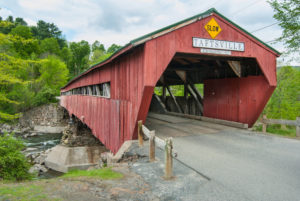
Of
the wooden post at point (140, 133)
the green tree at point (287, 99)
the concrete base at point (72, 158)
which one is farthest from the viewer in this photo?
the green tree at point (287, 99)

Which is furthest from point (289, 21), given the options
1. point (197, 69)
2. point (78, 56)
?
point (78, 56)

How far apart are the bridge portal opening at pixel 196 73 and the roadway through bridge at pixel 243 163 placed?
9.31ft

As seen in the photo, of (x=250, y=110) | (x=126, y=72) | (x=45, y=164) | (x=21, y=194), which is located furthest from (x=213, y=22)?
(x=45, y=164)

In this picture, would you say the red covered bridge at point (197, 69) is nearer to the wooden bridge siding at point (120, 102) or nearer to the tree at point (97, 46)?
the wooden bridge siding at point (120, 102)

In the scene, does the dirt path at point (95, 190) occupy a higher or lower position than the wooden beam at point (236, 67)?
lower

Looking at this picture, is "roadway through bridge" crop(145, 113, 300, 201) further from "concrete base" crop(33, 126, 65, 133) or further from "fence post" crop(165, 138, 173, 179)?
"concrete base" crop(33, 126, 65, 133)

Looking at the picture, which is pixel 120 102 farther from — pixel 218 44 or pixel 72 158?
pixel 72 158

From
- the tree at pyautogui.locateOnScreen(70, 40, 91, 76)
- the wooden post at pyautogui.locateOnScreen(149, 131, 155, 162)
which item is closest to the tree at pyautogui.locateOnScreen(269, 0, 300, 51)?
the wooden post at pyautogui.locateOnScreen(149, 131, 155, 162)

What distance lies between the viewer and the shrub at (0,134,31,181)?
7.32m

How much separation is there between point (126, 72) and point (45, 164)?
37.4ft

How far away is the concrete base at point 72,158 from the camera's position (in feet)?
43.7

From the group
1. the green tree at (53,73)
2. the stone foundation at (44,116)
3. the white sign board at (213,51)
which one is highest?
the green tree at (53,73)

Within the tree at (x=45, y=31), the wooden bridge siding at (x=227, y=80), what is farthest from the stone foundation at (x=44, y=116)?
the tree at (x=45, y=31)

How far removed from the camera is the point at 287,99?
622 inches
